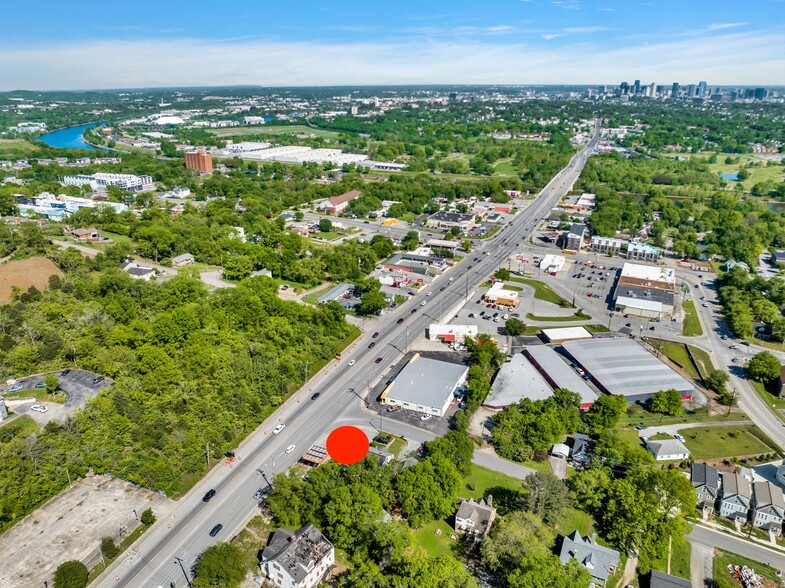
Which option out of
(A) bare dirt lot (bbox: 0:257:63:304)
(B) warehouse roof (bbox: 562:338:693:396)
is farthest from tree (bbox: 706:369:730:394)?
→ (A) bare dirt lot (bbox: 0:257:63:304)

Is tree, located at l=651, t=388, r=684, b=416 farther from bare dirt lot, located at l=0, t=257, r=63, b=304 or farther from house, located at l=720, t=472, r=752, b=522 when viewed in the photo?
bare dirt lot, located at l=0, t=257, r=63, b=304

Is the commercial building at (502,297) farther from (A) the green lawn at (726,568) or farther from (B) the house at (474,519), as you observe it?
(A) the green lawn at (726,568)

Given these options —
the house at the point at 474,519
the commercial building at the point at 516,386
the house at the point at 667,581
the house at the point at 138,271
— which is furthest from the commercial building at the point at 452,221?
the house at the point at 667,581

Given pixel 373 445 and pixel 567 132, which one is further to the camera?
pixel 567 132

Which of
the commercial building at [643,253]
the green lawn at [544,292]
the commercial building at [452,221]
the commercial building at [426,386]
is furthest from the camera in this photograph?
the commercial building at [452,221]

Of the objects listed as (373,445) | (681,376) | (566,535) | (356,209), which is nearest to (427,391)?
(373,445)

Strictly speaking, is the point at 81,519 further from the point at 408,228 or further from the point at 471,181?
the point at 471,181
